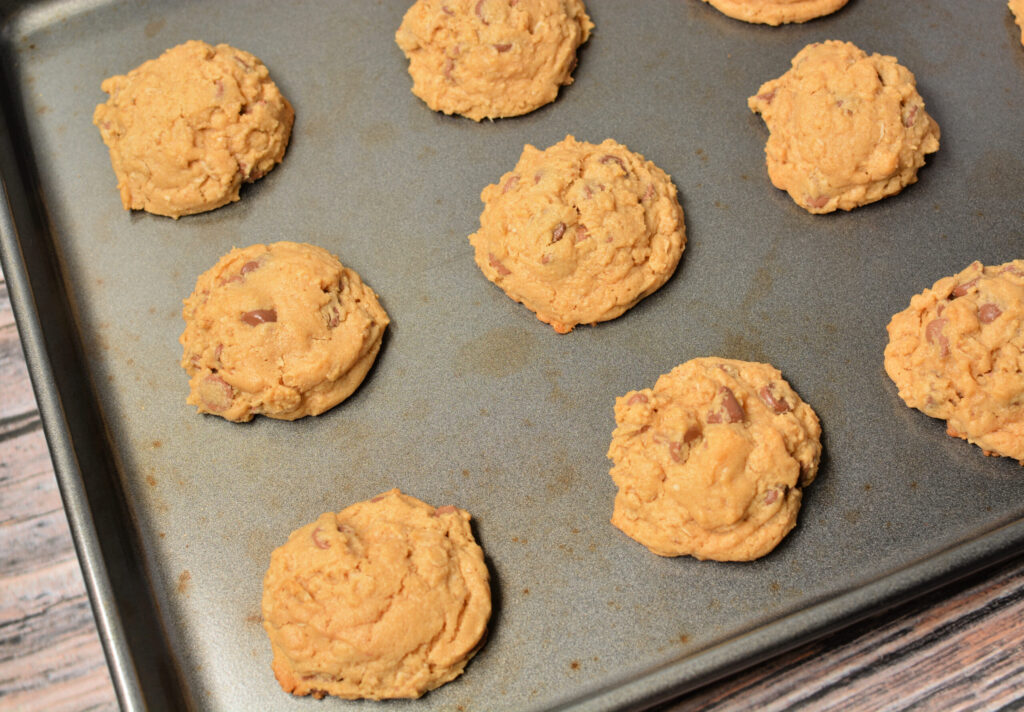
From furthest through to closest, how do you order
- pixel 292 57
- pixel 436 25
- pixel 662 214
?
1. pixel 292 57
2. pixel 436 25
3. pixel 662 214

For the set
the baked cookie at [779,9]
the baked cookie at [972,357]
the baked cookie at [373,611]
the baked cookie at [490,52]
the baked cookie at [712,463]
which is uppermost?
the baked cookie at [779,9]

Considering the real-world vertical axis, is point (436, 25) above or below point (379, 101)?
above

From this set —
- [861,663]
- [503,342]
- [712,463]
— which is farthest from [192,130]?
[861,663]

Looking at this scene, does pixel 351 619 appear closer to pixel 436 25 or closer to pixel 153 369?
pixel 153 369

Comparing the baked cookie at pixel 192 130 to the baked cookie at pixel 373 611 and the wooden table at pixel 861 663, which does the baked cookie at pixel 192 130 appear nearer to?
the baked cookie at pixel 373 611

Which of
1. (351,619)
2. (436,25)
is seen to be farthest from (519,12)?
(351,619)

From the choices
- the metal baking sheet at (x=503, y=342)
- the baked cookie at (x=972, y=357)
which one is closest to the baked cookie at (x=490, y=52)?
the metal baking sheet at (x=503, y=342)

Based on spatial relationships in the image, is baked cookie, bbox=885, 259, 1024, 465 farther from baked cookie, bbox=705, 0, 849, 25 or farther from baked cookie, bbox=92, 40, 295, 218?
baked cookie, bbox=92, 40, 295, 218

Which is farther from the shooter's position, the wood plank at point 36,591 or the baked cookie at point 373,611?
the wood plank at point 36,591
